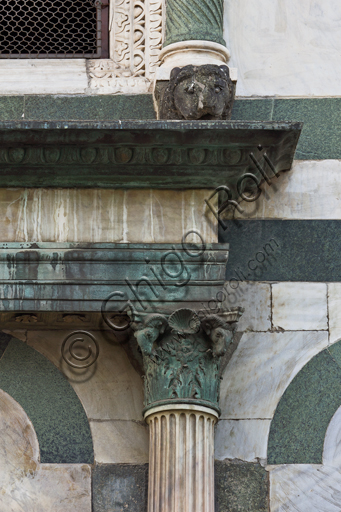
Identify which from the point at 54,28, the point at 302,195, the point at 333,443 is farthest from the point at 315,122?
the point at 333,443

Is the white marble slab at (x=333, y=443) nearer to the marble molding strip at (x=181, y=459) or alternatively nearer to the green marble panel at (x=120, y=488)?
the marble molding strip at (x=181, y=459)

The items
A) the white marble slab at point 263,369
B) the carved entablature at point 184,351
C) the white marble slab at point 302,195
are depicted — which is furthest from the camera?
the white marble slab at point 302,195

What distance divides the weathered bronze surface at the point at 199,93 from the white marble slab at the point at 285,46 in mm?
446

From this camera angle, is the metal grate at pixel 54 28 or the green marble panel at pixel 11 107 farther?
the metal grate at pixel 54 28

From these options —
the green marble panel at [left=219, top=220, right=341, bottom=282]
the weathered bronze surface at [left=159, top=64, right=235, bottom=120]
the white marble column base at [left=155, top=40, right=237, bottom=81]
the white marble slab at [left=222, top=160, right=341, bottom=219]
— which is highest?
the white marble column base at [left=155, top=40, right=237, bottom=81]

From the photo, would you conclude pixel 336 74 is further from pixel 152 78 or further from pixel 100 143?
pixel 100 143

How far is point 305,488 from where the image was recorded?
5637mm

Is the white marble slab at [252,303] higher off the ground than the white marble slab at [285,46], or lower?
lower

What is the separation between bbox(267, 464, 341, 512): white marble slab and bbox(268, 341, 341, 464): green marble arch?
0.18ft

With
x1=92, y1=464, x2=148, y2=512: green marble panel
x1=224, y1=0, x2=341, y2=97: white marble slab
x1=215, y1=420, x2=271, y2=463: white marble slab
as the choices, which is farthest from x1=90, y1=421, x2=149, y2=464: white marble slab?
x1=224, y1=0, x2=341, y2=97: white marble slab

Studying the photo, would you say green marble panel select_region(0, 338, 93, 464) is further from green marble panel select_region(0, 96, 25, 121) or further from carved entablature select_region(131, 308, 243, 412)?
green marble panel select_region(0, 96, 25, 121)

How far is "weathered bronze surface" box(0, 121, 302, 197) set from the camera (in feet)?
18.1

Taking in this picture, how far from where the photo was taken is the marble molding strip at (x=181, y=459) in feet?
17.4

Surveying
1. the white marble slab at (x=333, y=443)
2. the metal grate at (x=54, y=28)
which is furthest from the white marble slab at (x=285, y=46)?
the white marble slab at (x=333, y=443)
